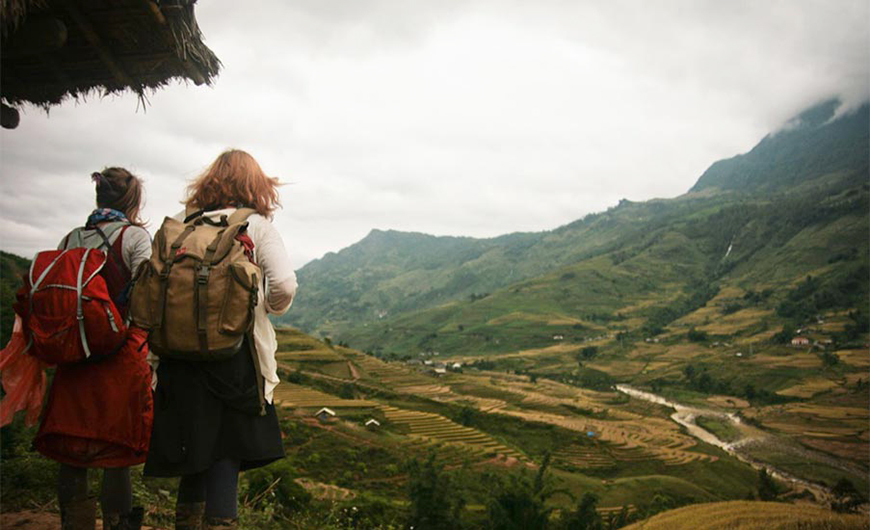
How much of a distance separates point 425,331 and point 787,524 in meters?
133

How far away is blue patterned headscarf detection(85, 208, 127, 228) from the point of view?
2736 mm

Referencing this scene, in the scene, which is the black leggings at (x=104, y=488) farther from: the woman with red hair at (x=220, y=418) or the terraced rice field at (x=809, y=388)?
the terraced rice field at (x=809, y=388)

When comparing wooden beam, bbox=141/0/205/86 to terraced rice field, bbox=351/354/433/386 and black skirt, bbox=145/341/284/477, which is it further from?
terraced rice field, bbox=351/354/433/386

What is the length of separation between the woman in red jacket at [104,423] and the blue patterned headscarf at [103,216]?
125 millimetres

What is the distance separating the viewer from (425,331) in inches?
5615

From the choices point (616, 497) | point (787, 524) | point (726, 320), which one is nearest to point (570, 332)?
point (726, 320)

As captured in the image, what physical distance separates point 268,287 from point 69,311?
98 cm

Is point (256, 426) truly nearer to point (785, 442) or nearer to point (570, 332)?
point (785, 442)

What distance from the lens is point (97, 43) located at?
3.67 meters

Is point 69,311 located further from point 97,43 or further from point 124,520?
point 97,43

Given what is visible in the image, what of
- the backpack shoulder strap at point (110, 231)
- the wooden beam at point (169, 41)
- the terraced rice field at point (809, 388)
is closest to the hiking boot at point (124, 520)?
the backpack shoulder strap at point (110, 231)

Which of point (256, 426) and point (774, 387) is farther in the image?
point (774, 387)

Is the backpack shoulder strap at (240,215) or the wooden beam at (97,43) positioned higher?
the wooden beam at (97,43)

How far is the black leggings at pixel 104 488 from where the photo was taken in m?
2.54
